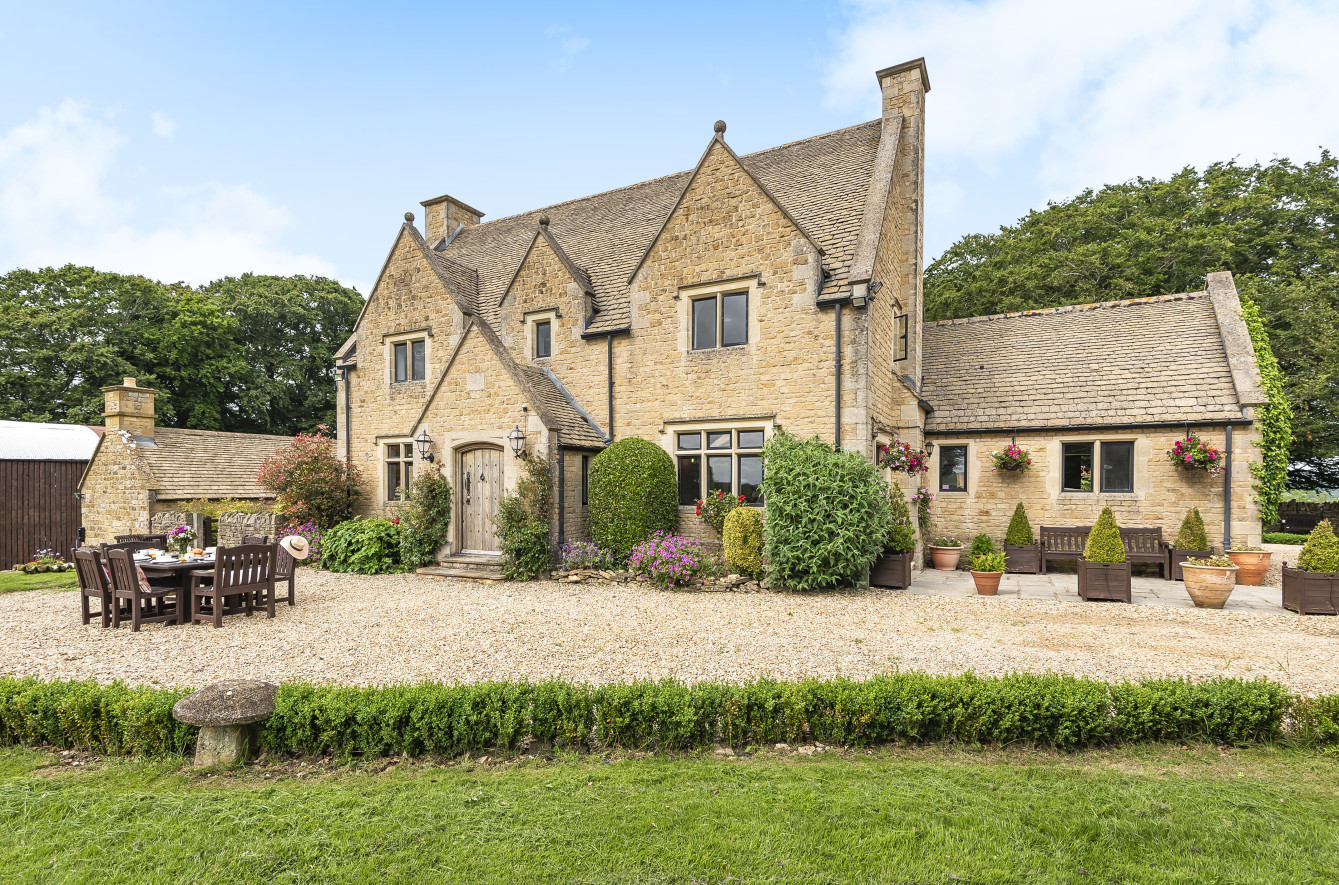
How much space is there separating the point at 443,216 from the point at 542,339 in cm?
918

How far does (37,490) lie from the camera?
64.7 ft

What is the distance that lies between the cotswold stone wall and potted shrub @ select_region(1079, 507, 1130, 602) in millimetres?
3908

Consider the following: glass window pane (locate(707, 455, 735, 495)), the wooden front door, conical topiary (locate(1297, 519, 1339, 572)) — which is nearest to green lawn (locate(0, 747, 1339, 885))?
conical topiary (locate(1297, 519, 1339, 572))

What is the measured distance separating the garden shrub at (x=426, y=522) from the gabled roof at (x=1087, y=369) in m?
12.2

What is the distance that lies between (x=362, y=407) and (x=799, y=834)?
17688mm

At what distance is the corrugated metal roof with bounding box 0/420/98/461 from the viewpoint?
1944cm

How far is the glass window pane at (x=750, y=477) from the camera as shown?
13.1 m

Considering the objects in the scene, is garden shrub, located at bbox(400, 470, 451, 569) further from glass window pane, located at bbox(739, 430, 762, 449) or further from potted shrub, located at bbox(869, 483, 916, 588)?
potted shrub, located at bbox(869, 483, 916, 588)

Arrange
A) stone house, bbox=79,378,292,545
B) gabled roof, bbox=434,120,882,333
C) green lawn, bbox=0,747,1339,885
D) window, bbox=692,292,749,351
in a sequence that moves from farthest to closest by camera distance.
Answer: stone house, bbox=79,378,292,545 → gabled roof, bbox=434,120,882,333 → window, bbox=692,292,749,351 → green lawn, bbox=0,747,1339,885

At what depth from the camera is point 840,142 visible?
1546 cm

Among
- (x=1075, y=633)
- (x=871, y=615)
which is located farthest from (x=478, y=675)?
(x=1075, y=633)

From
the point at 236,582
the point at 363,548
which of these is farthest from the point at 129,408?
the point at 236,582

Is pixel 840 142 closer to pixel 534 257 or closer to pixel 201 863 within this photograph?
pixel 534 257

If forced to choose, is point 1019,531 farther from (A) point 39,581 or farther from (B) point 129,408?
(B) point 129,408
